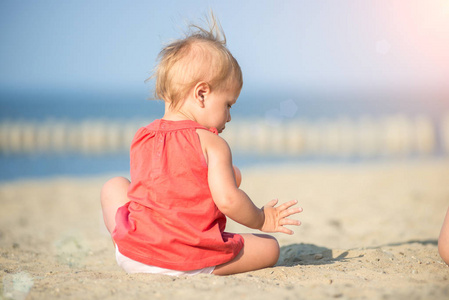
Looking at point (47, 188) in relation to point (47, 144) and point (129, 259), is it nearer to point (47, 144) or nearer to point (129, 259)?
point (129, 259)

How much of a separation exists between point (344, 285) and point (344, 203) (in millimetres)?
3209

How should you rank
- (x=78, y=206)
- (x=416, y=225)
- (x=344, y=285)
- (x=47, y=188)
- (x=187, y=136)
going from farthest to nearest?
1. (x=47, y=188)
2. (x=78, y=206)
3. (x=416, y=225)
4. (x=187, y=136)
5. (x=344, y=285)

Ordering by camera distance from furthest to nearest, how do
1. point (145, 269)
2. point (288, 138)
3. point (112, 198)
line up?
point (288, 138) → point (112, 198) → point (145, 269)

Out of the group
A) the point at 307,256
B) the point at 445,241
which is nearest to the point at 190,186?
the point at 307,256

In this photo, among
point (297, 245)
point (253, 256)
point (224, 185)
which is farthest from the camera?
point (297, 245)

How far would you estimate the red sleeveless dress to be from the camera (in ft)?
6.20

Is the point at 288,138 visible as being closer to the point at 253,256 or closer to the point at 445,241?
the point at 445,241

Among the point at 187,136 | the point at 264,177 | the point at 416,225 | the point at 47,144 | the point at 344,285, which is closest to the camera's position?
the point at 344,285

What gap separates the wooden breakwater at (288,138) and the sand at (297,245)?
523 centimetres

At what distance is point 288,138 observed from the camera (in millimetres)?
13617

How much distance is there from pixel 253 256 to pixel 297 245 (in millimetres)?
881

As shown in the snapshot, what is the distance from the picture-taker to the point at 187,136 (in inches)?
75.5

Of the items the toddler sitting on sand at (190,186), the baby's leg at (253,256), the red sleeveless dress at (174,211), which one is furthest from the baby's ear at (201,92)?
the baby's leg at (253,256)

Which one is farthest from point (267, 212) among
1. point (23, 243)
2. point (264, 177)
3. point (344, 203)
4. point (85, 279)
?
point (264, 177)
